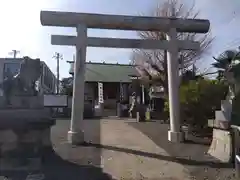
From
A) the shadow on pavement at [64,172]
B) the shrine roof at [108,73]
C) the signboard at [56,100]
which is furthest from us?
the shrine roof at [108,73]

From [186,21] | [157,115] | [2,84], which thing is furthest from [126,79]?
[2,84]

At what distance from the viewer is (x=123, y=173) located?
7336 millimetres

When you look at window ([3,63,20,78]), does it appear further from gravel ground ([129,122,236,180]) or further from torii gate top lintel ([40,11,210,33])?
gravel ground ([129,122,236,180])

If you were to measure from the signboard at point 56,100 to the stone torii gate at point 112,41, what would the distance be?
19375mm

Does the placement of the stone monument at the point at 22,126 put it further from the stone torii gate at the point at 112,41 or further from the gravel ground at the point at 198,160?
the gravel ground at the point at 198,160

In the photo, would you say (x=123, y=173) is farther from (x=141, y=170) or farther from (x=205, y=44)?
(x=205, y=44)

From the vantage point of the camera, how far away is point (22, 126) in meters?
8.02

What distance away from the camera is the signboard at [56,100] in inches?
1209

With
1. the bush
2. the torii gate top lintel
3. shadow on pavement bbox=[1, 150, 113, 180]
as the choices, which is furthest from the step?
the bush

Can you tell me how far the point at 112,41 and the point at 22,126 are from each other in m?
5.43

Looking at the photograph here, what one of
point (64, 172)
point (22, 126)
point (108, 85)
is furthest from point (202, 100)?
point (108, 85)

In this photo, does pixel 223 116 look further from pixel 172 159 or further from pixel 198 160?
pixel 172 159

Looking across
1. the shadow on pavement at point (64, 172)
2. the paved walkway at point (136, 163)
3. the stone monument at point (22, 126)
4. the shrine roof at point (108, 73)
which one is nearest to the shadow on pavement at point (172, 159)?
the paved walkway at point (136, 163)

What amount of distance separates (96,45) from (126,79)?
30.3 metres
